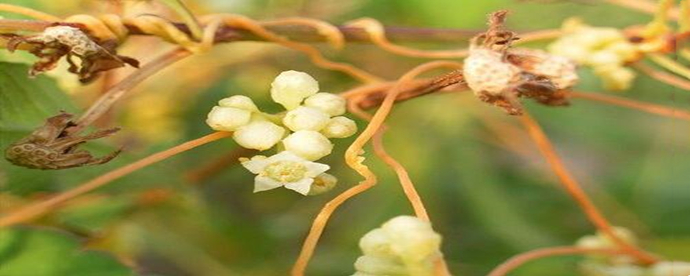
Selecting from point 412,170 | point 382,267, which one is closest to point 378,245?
point 382,267

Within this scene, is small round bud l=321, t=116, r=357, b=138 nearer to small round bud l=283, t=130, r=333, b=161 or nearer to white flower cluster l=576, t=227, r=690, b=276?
small round bud l=283, t=130, r=333, b=161

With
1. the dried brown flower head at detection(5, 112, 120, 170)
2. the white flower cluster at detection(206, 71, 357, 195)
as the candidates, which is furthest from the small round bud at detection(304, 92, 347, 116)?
the dried brown flower head at detection(5, 112, 120, 170)

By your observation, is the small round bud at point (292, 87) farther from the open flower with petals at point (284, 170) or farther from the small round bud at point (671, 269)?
the small round bud at point (671, 269)

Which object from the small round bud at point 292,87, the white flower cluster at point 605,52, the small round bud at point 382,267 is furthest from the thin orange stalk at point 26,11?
the white flower cluster at point 605,52

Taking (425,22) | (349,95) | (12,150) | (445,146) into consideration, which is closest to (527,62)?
(349,95)

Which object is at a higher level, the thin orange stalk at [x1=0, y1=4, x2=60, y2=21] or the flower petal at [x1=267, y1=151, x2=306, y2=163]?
the thin orange stalk at [x1=0, y1=4, x2=60, y2=21]

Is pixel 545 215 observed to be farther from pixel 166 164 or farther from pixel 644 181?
pixel 166 164

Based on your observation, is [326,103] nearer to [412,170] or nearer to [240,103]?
[240,103]
